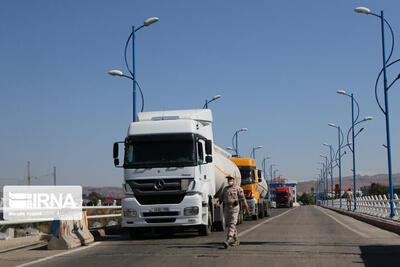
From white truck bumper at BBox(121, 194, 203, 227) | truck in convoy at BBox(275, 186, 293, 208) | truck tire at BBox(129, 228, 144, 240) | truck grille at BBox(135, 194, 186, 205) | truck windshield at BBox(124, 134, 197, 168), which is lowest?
truck in convoy at BBox(275, 186, 293, 208)

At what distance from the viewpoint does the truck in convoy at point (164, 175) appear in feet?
52.8

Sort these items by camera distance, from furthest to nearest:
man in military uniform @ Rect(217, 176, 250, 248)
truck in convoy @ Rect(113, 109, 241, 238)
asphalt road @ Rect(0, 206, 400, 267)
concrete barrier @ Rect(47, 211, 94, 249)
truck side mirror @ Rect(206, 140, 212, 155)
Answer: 1. truck side mirror @ Rect(206, 140, 212, 155)
2. truck in convoy @ Rect(113, 109, 241, 238)
3. concrete barrier @ Rect(47, 211, 94, 249)
4. man in military uniform @ Rect(217, 176, 250, 248)
5. asphalt road @ Rect(0, 206, 400, 267)

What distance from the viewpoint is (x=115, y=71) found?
27.6 meters

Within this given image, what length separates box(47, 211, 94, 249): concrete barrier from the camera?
46.5ft

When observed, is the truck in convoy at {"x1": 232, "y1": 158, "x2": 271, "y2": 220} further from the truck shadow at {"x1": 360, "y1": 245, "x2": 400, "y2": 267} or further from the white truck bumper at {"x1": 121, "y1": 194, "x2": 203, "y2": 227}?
the truck shadow at {"x1": 360, "y1": 245, "x2": 400, "y2": 267}

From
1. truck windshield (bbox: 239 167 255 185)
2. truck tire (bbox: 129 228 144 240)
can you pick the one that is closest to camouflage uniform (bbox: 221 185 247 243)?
truck tire (bbox: 129 228 144 240)

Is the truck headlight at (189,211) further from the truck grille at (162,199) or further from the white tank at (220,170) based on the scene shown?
the white tank at (220,170)

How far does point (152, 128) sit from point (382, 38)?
59.6 feet

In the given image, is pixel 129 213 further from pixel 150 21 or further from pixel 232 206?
pixel 150 21

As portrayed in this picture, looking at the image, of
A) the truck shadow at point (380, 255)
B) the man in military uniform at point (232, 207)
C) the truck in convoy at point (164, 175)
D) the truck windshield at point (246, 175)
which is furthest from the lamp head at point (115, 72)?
the truck shadow at point (380, 255)

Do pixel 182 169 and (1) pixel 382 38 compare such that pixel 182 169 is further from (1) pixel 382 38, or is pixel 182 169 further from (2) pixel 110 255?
(1) pixel 382 38


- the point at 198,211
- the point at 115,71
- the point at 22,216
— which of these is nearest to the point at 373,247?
Answer: the point at 198,211

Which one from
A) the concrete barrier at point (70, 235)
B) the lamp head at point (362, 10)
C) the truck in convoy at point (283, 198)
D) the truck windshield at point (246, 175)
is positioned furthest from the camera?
the truck in convoy at point (283, 198)

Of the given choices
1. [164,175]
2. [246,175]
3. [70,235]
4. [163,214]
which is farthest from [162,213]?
[246,175]
